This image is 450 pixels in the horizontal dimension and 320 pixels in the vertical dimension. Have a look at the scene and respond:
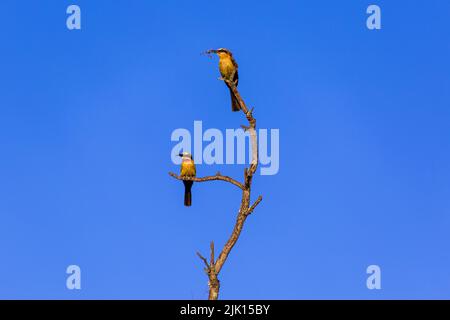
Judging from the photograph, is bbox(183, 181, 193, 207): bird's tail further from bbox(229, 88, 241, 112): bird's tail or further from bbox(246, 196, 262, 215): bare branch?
bbox(246, 196, 262, 215): bare branch

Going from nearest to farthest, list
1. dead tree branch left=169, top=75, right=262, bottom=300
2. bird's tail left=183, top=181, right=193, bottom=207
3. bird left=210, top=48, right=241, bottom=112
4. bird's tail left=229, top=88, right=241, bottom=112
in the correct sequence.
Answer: dead tree branch left=169, top=75, right=262, bottom=300
bird's tail left=229, top=88, right=241, bottom=112
bird left=210, top=48, right=241, bottom=112
bird's tail left=183, top=181, right=193, bottom=207

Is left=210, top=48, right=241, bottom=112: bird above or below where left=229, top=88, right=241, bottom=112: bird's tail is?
above

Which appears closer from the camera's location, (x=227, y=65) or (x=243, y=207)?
(x=243, y=207)

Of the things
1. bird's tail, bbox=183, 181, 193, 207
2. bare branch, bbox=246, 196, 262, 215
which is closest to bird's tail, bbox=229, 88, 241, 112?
bare branch, bbox=246, 196, 262, 215

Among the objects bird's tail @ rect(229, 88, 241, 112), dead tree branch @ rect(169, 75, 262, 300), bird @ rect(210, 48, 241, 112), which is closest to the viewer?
dead tree branch @ rect(169, 75, 262, 300)

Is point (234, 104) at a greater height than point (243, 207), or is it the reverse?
point (234, 104)

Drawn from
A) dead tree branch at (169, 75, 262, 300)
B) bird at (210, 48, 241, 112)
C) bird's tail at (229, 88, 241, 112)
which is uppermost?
bird at (210, 48, 241, 112)

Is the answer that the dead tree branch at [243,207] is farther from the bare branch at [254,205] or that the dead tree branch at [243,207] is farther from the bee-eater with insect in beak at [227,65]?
the bee-eater with insect in beak at [227,65]

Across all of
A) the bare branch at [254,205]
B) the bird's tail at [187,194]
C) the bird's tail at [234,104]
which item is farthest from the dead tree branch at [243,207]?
the bird's tail at [187,194]

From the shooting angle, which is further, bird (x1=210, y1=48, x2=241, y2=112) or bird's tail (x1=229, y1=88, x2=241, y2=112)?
bird (x1=210, y1=48, x2=241, y2=112)

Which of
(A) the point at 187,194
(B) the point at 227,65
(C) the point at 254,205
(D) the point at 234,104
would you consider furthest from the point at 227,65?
(C) the point at 254,205

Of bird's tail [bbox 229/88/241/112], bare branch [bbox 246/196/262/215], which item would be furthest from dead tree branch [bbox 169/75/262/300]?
bird's tail [bbox 229/88/241/112]

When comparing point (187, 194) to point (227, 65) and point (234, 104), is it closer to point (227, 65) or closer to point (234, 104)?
point (234, 104)
